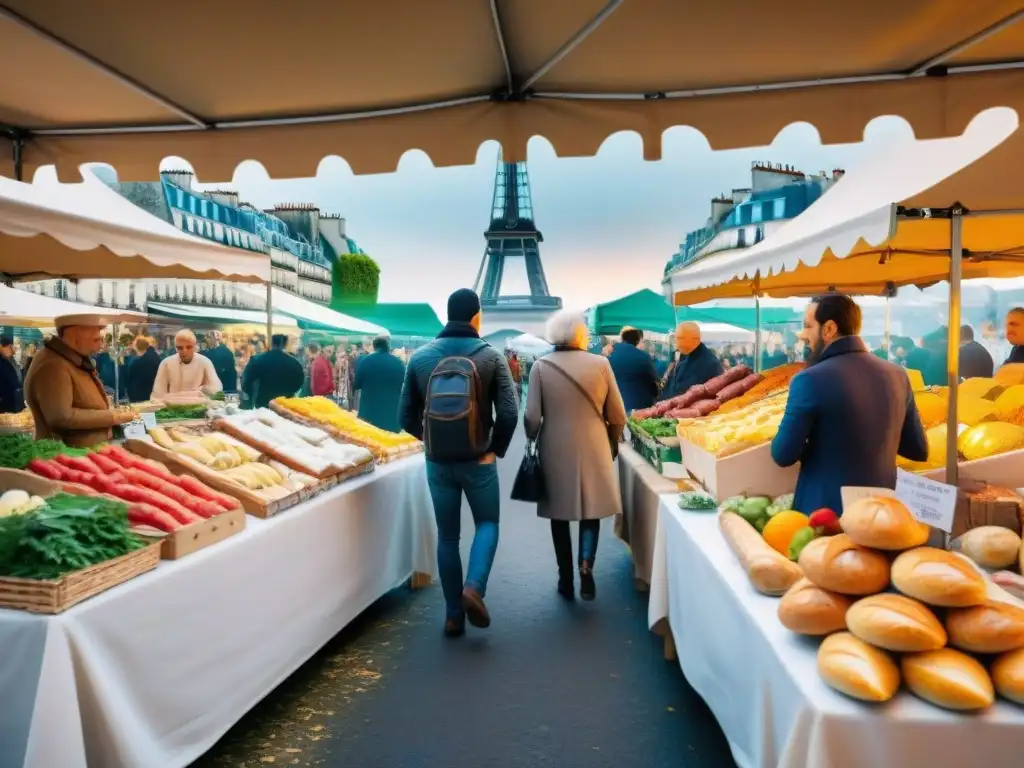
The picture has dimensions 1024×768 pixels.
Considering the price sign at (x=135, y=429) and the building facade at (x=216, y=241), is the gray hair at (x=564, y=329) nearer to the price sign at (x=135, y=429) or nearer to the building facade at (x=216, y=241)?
the price sign at (x=135, y=429)

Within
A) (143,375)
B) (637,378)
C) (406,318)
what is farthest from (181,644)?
(406,318)

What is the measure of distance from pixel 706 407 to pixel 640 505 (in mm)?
877

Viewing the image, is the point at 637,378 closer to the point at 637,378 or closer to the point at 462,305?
the point at 637,378

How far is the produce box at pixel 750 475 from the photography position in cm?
353

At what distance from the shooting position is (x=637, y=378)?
7375 mm

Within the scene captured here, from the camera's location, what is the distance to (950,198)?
2.56 meters

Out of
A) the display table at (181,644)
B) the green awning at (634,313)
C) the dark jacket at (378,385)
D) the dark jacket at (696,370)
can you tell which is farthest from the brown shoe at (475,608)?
the green awning at (634,313)

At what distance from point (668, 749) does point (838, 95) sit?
2.76 m

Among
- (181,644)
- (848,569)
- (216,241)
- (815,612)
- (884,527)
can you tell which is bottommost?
(181,644)

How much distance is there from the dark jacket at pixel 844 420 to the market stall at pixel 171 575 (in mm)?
2155

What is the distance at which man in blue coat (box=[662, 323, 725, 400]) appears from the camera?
6.76m

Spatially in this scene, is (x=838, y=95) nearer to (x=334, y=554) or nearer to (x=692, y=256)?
(x=334, y=554)

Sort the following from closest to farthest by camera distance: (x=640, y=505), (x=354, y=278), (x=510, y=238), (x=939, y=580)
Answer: (x=939, y=580), (x=640, y=505), (x=354, y=278), (x=510, y=238)

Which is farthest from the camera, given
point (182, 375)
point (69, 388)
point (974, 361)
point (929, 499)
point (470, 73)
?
point (974, 361)
